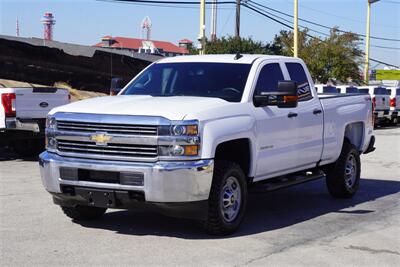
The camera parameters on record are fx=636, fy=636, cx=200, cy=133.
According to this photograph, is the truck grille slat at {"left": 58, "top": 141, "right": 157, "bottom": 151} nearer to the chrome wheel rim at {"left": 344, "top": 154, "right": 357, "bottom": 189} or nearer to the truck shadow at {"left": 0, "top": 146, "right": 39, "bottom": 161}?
the chrome wheel rim at {"left": 344, "top": 154, "right": 357, "bottom": 189}

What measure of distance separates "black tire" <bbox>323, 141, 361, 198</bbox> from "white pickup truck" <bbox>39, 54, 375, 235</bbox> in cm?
90

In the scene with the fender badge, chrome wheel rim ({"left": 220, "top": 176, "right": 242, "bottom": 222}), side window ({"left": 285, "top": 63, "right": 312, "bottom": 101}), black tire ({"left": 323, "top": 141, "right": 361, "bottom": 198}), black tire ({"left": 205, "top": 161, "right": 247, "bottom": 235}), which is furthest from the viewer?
the fender badge

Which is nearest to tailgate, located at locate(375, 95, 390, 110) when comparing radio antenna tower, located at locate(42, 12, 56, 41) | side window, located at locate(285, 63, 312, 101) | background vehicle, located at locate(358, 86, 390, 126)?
background vehicle, located at locate(358, 86, 390, 126)

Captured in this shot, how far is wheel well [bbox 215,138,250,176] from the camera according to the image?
22.7 feet

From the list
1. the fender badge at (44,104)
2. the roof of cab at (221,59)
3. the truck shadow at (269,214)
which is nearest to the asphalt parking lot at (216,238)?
the truck shadow at (269,214)

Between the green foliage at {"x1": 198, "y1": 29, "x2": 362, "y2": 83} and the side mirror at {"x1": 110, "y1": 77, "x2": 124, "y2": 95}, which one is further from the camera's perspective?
the green foliage at {"x1": 198, "y1": 29, "x2": 362, "y2": 83}

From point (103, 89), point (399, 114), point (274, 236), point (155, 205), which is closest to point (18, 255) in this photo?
point (155, 205)

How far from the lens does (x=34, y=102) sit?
13688 millimetres

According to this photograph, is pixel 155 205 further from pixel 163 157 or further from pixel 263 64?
pixel 263 64

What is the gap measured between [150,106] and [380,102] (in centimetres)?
2458

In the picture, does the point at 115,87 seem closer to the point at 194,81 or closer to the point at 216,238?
the point at 194,81

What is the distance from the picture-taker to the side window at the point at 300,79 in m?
8.53

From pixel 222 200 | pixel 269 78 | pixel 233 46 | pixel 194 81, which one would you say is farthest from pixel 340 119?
pixel 233 46

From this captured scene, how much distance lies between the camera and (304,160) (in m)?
8.34
